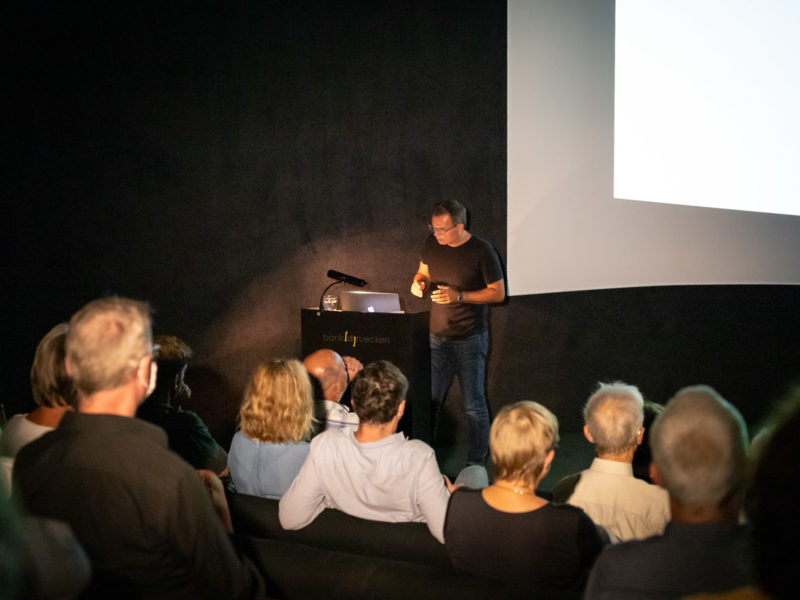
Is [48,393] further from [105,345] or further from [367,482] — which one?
[367,482]

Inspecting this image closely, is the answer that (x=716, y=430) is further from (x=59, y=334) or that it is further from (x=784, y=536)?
(x=59, y=334)

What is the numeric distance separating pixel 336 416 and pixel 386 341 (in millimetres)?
1172

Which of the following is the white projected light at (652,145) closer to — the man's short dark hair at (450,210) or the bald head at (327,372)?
the man's short dark hair at (450,210)

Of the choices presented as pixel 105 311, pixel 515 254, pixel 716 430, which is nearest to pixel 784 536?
pixel 716 430

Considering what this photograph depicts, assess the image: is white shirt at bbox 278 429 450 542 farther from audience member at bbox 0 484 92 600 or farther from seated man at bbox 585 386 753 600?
audience member at bbox 0 484 92 600

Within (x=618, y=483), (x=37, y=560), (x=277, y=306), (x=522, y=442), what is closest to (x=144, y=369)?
(x=37, y=560)

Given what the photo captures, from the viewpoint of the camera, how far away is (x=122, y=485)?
4.55ft

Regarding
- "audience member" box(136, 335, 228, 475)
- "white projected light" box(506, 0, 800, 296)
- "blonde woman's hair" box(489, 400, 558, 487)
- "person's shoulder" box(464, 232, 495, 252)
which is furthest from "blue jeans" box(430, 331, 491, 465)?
"blonde woman's hair" box(489, 400, 558, 487)

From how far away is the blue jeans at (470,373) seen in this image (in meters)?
4.04

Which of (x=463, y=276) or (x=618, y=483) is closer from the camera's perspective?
(x=618, y=483)

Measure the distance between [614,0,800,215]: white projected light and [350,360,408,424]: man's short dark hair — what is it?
2757mm

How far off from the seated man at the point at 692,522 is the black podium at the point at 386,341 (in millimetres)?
2661

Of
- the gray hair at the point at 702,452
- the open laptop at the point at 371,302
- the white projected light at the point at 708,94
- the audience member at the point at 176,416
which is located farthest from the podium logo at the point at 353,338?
the gray hair at the point at 702,452

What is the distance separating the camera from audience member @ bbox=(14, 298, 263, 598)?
139 cm
